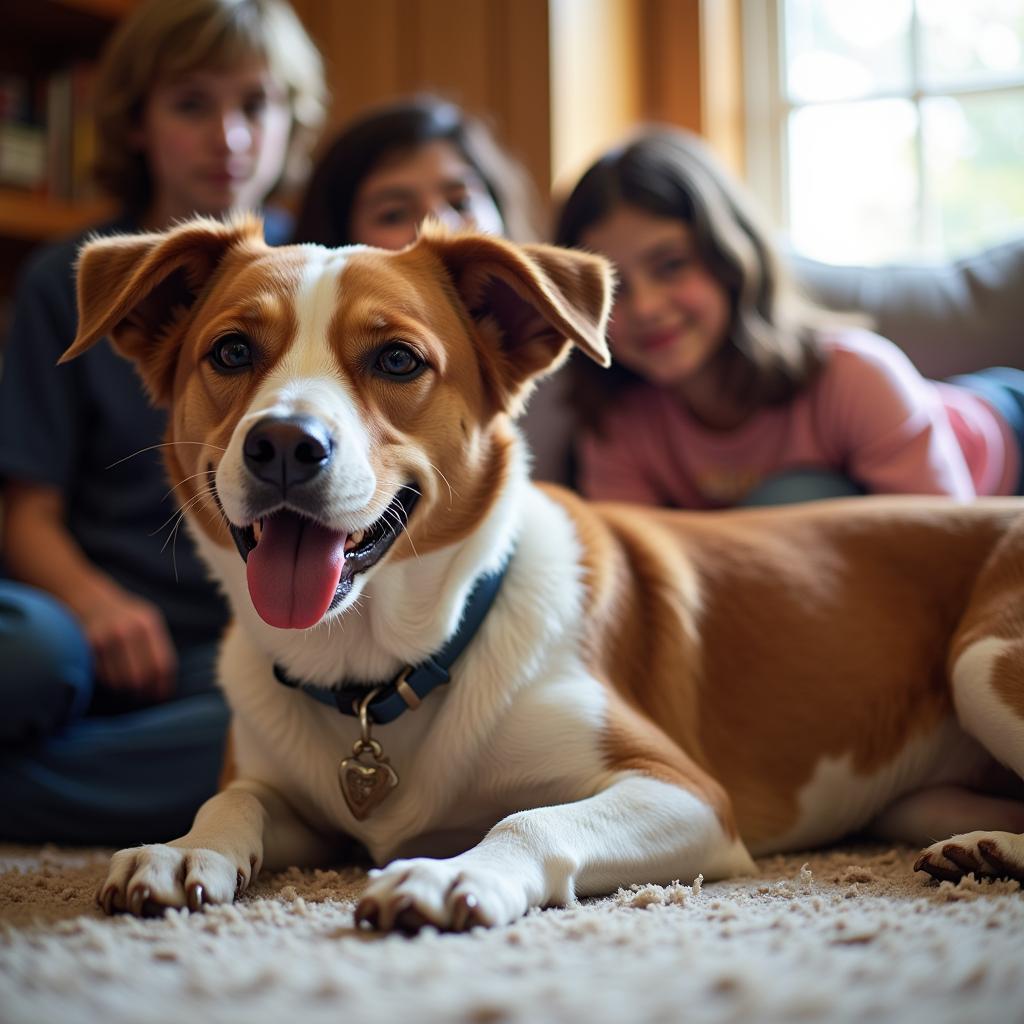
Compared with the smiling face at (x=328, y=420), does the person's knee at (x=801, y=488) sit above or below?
below

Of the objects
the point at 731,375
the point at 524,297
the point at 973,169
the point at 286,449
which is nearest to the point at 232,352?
the point at 286,449

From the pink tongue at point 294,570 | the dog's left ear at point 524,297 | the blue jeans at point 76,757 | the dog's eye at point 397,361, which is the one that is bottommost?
the blue jeans at point 76,757

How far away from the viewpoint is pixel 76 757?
1876mm

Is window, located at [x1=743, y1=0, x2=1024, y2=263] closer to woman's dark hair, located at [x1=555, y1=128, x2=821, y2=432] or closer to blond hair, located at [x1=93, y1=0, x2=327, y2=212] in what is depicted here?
woman's dark hair, located at [x1=555, y1=128, x2=821, y2=432]

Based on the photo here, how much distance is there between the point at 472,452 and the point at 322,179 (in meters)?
1.25

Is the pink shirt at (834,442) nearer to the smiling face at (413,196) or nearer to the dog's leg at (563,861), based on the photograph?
the smiling face at (413,196)

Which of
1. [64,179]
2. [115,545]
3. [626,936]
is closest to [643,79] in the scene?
[64,179]

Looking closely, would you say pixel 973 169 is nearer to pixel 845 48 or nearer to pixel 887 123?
pixel 887 123

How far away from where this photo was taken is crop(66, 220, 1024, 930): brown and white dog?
1.19 meters

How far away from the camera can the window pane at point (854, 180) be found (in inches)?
127

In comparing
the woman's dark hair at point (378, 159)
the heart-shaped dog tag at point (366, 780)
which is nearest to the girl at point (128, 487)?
the woman's dark hair at point (378, 159)

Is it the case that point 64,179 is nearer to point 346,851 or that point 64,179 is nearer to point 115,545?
point 115,545

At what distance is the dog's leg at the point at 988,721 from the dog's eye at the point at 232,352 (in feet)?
3.08

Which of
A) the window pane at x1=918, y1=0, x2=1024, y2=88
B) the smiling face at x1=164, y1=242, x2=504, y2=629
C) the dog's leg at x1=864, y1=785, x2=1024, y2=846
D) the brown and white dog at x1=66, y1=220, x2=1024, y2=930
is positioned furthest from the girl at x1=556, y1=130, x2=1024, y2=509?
the window pane at x1=918, y1=0, x2=1024, y2=88
